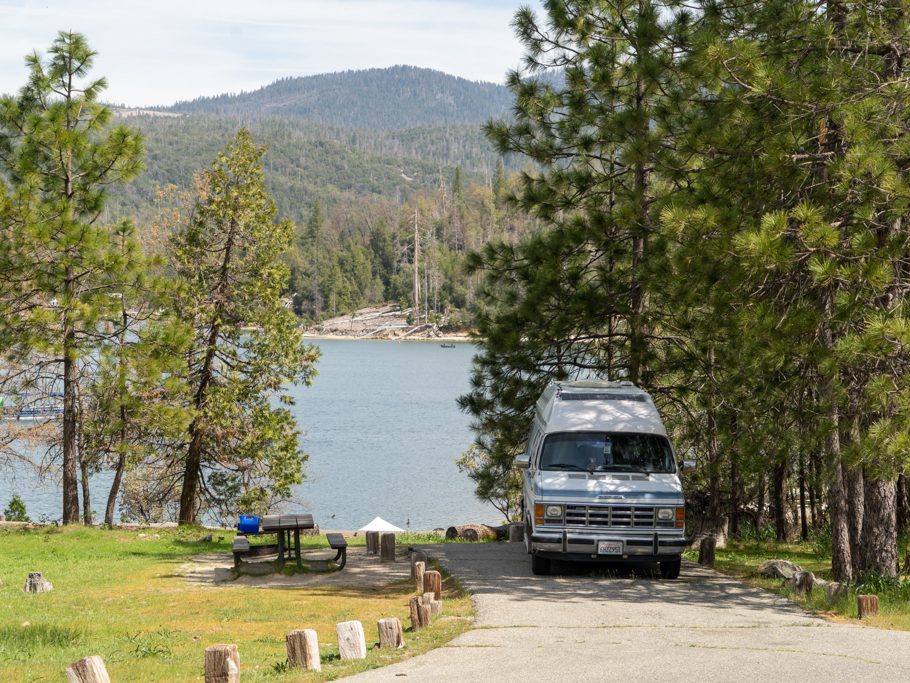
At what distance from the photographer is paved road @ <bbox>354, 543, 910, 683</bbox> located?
862 cm

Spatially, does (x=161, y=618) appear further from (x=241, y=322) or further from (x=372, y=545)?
(x=241, y=322)

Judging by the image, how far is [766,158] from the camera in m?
13.1

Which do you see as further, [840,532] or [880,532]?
[840,532]

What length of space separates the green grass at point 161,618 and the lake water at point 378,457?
43.3 ft

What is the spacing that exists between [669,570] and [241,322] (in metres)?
15.8

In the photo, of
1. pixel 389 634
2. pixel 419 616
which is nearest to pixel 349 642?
pixel 389 634

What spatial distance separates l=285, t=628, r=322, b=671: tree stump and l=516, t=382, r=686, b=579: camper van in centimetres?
603

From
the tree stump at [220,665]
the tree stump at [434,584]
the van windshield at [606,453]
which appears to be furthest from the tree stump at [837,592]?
the tree stump at [220,665]

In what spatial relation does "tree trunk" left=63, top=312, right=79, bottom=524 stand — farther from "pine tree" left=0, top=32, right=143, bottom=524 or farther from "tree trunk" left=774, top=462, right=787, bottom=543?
"tree trunk" left=774, top=462, right=787, bottom=543

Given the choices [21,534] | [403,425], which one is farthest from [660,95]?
[403,425]

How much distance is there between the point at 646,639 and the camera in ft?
33.7

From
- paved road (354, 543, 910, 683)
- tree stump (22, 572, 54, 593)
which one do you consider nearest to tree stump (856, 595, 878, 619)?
paved road (354, 543, 910, 683)

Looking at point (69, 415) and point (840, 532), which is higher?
point (69, 415)

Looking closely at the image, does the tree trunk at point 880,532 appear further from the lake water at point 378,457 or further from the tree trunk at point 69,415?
the lake water at point 378,457
